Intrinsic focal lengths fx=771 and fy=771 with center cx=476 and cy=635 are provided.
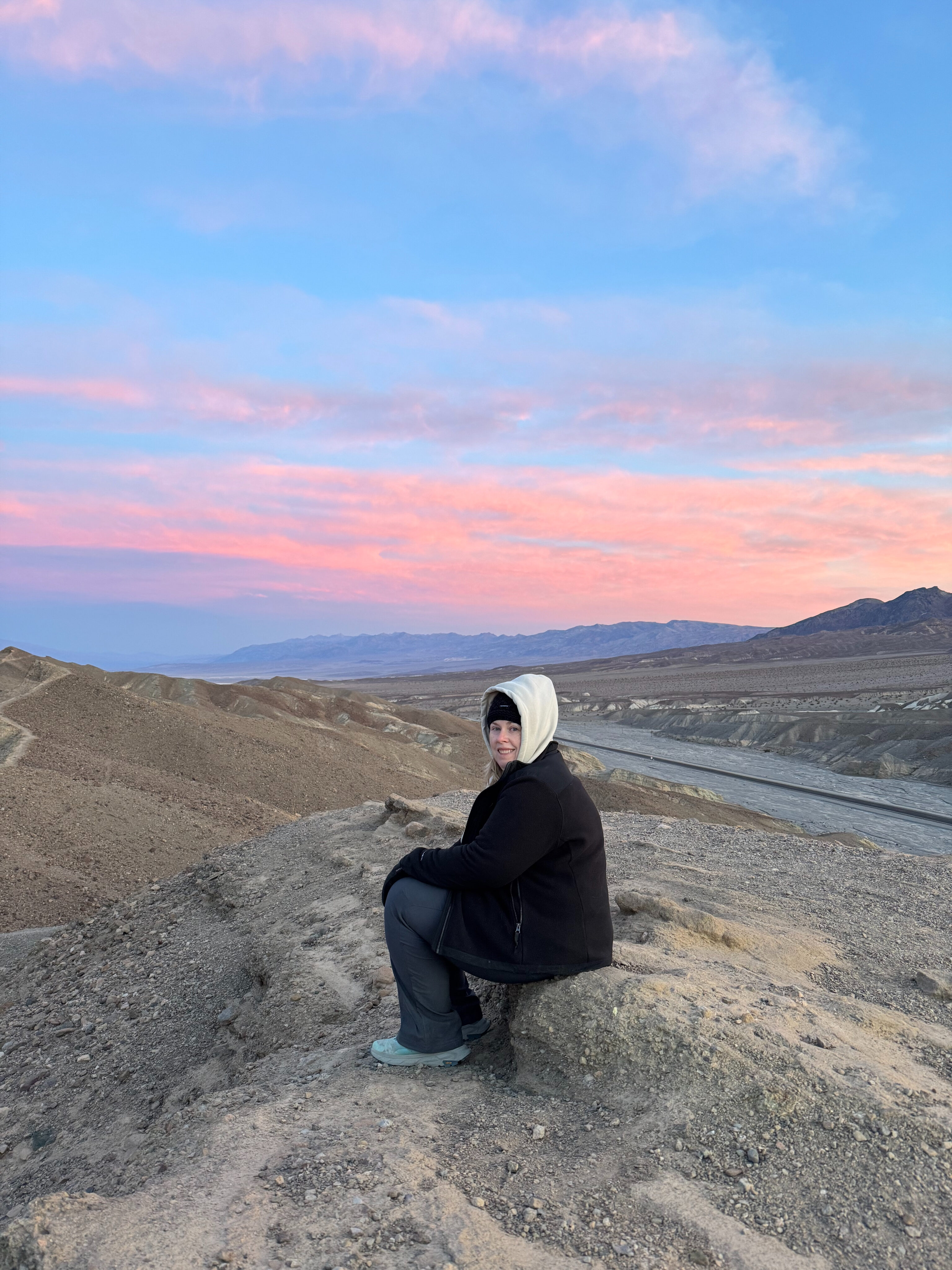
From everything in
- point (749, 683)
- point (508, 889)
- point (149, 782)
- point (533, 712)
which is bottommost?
point (749, 683)

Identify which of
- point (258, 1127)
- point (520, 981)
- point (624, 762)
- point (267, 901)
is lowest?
point (624, 762)

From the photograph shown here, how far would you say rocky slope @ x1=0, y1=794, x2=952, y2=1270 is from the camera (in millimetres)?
2641

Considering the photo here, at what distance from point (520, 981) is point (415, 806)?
23.5 ft

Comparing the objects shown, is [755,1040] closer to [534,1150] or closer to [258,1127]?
[534,1150]

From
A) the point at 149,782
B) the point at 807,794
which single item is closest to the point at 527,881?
the point at 149,782

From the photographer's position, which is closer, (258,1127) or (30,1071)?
(258,1127)

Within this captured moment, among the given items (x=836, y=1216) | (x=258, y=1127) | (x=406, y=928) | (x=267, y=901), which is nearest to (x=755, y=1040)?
(x=836, y=1216)

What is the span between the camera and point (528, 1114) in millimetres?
3434

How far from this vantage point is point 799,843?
35.7 ft

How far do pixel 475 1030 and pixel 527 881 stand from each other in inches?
43.5

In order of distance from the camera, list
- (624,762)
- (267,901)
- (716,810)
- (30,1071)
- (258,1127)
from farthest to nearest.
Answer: (624,762) → (716,810) → (267,901) → (30,1071) → (258,1127)

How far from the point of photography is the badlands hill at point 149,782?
1255 cm

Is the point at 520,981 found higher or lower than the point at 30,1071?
higher

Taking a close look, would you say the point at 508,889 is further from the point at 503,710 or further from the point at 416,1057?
the point at 416,1057
